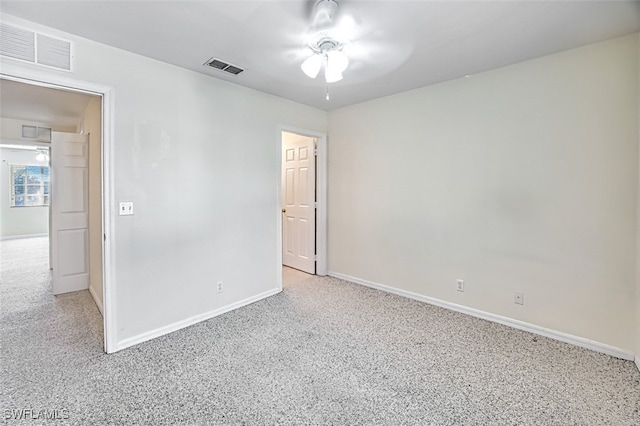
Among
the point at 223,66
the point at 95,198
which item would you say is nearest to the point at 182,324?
the point at 95,198

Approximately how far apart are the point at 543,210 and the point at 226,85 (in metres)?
Answer: 3.26

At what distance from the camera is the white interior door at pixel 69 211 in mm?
3541

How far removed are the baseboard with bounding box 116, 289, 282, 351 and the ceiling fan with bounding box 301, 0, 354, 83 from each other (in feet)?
8.10

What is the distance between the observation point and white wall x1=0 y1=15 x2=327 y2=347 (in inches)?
93.9

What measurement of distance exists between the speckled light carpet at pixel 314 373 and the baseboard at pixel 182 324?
9cm

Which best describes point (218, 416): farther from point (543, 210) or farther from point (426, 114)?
point (426, 114)

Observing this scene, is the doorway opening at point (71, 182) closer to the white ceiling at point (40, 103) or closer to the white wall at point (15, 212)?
the white ceiling at point (40, 103)

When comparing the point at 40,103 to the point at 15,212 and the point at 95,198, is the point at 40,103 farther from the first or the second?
the point at 15,212

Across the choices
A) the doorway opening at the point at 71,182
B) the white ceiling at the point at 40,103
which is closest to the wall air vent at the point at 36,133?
the white ceiling at the point at 40,103

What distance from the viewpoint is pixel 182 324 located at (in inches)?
108

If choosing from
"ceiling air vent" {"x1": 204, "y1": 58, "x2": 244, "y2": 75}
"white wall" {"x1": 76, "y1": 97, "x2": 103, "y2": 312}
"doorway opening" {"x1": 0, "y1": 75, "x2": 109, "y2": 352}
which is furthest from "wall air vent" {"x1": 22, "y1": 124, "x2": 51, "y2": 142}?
"ceiling air vent" {"x1": 204, "y1": 58, "x2": 244, "y2": 75}

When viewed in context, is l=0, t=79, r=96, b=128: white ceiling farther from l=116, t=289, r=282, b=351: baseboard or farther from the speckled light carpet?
l=116, t=289, r=282, b=351: baseboard

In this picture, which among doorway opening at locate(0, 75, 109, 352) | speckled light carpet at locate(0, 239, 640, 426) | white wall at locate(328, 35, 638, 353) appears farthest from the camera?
doorway opening at locate(0, 75, 109, 352)

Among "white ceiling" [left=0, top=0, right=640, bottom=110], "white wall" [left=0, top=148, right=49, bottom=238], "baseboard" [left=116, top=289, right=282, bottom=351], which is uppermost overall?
"white ceiling" [left=0, top=0, right=640, bottom=110]
